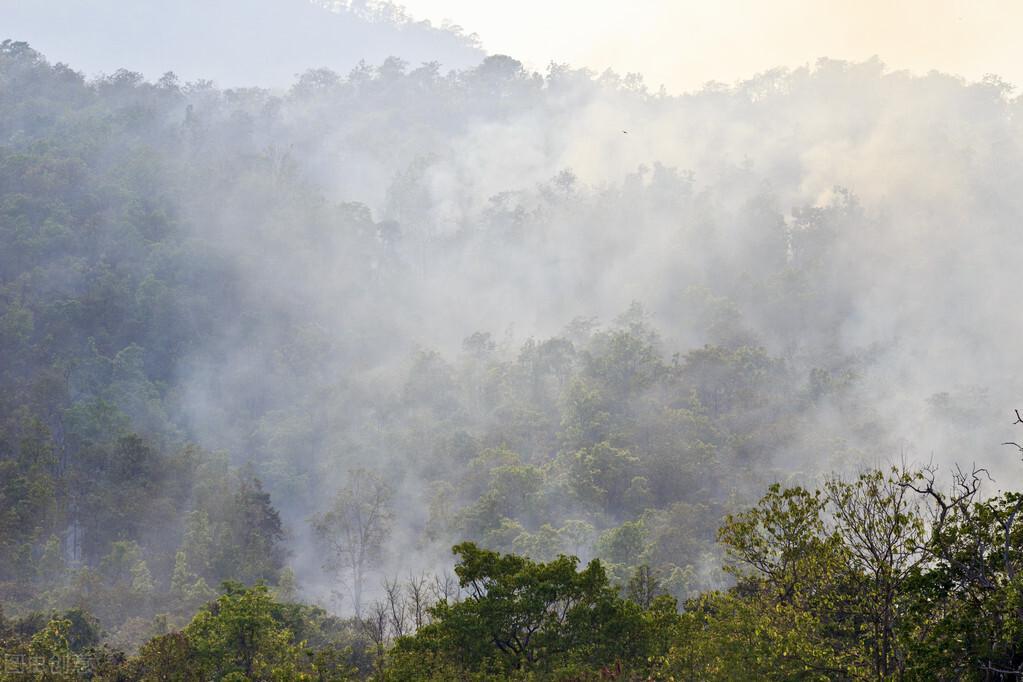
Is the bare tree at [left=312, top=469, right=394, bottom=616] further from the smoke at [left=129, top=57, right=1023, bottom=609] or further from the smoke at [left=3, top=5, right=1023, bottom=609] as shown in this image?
the smoke at [left=129, top=57, right=1023, bottom=609]

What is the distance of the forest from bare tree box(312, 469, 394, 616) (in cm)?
32

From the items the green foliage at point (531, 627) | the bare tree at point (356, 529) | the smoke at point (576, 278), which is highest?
the smoke at point (576, 278)

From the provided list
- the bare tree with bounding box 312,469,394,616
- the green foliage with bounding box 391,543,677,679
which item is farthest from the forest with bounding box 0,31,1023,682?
the bare tree with bounding box 312,469,394,616

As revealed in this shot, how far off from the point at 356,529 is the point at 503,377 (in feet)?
Answer: 73.0

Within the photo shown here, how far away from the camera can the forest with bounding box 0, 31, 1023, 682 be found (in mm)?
24844

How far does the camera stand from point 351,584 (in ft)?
219

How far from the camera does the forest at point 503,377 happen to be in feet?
81.5

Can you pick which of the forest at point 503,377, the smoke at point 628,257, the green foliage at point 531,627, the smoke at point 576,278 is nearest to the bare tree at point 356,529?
the forest at point 503,377

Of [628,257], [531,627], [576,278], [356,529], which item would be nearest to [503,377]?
[356,529]

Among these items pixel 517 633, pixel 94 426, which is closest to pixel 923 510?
pixel 517 633

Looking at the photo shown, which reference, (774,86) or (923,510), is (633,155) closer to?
(774,86)

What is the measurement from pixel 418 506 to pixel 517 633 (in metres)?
48.5

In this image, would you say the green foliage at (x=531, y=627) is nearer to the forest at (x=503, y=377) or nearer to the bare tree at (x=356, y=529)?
the forest at (x=503, y=377)

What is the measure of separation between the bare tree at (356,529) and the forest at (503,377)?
323 mm
